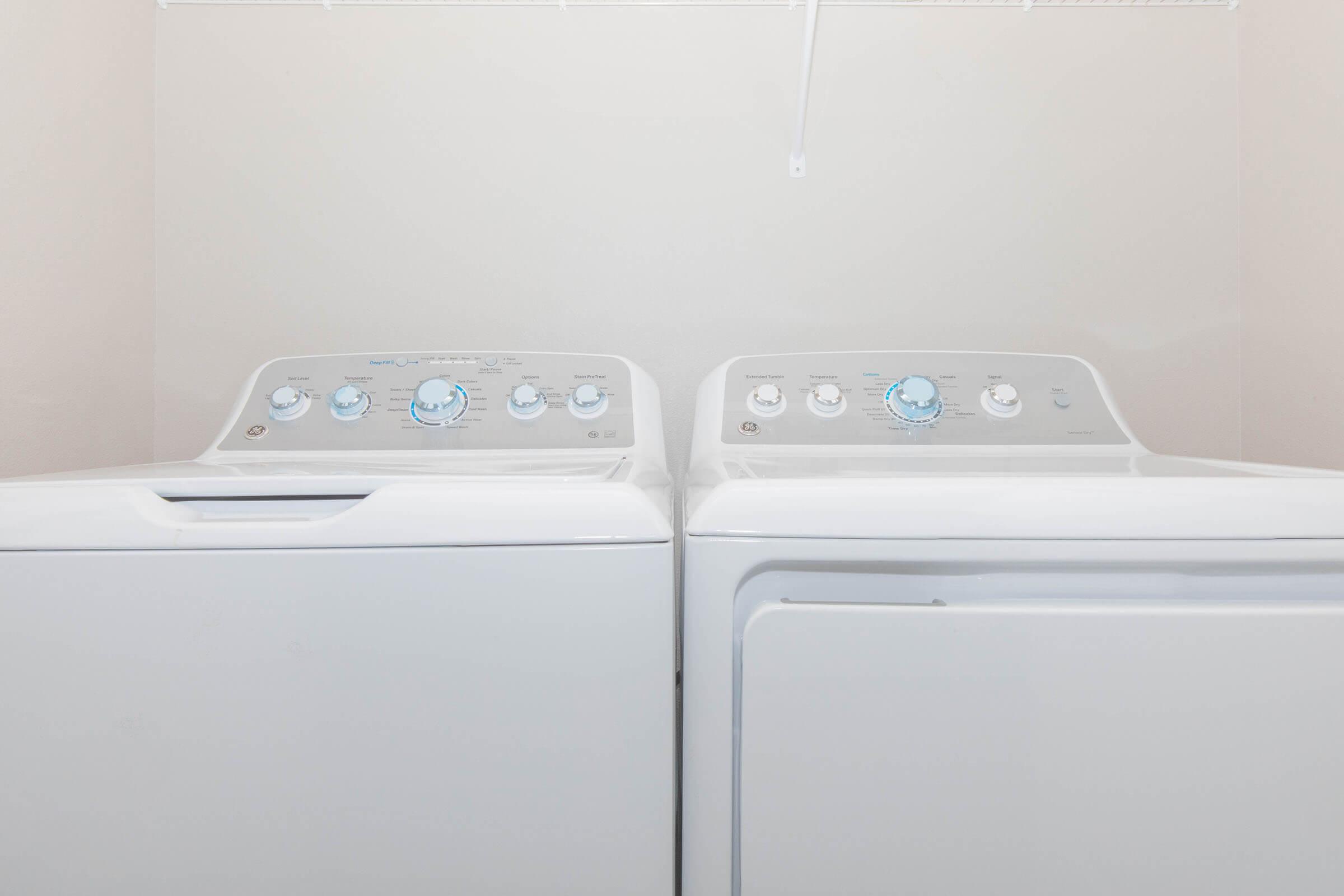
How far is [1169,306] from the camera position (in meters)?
1.33

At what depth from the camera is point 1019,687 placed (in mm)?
551

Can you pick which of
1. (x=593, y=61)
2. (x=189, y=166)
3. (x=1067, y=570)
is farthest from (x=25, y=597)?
(x=593, y=61)

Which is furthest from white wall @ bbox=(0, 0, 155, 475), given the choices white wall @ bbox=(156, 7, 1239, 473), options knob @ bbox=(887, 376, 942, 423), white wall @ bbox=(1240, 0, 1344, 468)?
white wall @ bbox=(1240, 0, 1344, 468)

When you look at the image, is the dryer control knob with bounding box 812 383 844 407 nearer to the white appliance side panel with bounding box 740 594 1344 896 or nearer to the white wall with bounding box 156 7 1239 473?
the white wall with bounding box 156 7 1239 473

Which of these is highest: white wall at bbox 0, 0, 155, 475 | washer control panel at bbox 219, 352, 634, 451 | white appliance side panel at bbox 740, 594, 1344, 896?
white wall at bbox 0, 0, 155, 475

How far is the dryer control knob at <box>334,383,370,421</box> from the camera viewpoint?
99 centimetres

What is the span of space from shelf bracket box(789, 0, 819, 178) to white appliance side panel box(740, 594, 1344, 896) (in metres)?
0.93

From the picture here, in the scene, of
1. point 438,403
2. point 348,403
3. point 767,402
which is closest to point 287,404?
point 348,403

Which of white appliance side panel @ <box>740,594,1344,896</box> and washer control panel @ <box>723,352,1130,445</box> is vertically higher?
washer control panel @ <box>723,352,1130,445</box>

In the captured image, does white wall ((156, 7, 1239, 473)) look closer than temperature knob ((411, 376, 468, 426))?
No

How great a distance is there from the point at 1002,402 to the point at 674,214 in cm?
65

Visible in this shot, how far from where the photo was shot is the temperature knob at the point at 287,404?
1.00 metres

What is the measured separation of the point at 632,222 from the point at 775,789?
1.02 m

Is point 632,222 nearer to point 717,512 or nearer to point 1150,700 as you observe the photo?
point 717,512
